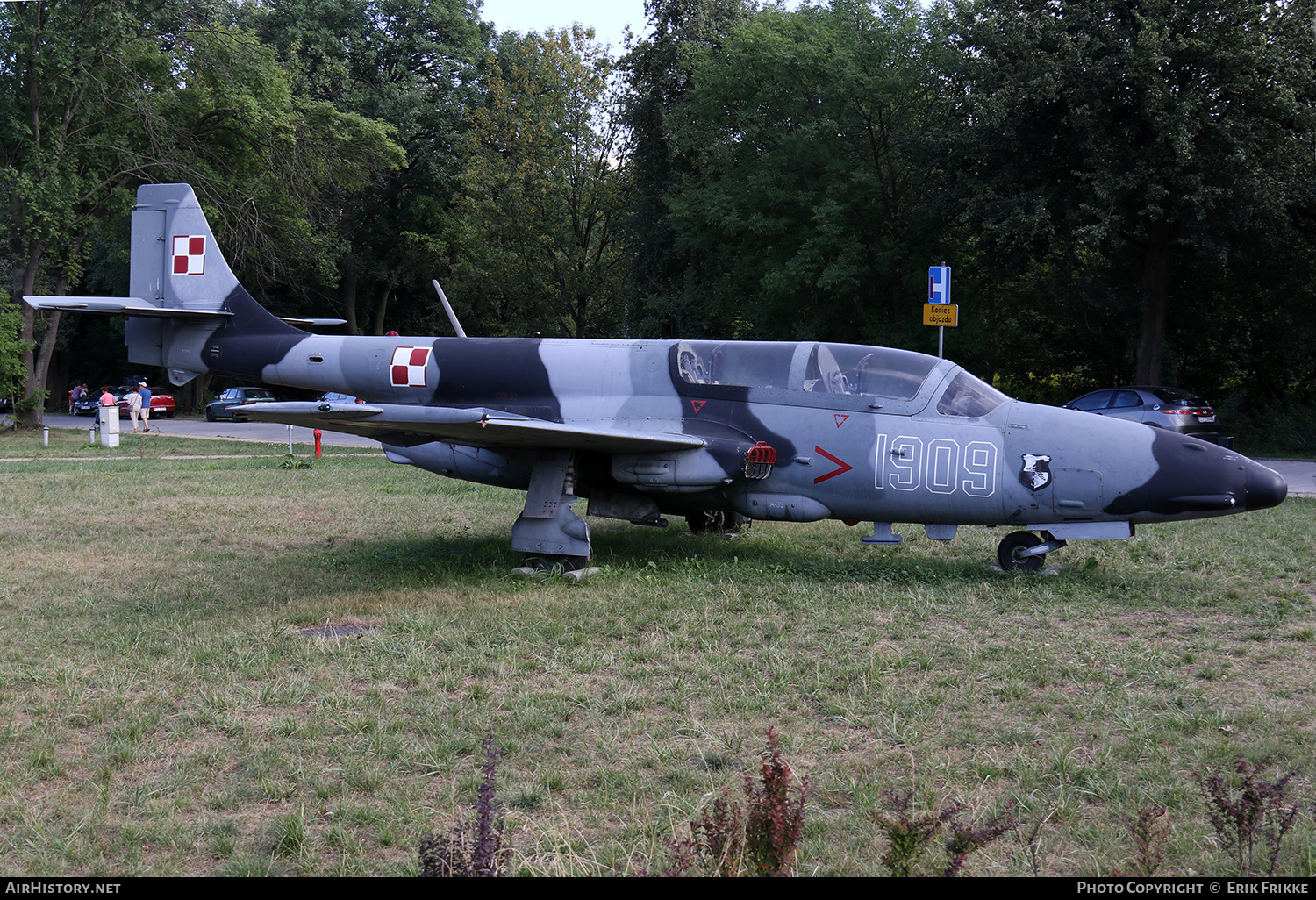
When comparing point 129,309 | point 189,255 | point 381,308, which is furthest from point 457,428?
point 381,308

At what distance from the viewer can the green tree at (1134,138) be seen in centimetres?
1920

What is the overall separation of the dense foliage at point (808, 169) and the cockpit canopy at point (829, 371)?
44.0 feet

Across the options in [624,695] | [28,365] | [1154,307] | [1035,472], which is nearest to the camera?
[624,695]

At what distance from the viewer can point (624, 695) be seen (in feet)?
17.8

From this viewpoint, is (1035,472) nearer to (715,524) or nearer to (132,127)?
(715,524)

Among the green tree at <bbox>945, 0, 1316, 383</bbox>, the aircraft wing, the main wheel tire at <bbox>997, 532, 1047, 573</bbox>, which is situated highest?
the green tree at <bbox>945, 0, 1316, 383</bbox>

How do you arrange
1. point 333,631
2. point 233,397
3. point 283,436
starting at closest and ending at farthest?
point 333,631
point 283,436
point 233,397

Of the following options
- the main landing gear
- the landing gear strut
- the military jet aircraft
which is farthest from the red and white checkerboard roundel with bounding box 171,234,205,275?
the main landing gear

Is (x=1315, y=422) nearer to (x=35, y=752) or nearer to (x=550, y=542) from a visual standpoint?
(x=550, y=542)

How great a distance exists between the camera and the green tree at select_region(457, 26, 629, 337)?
32781 millimetres

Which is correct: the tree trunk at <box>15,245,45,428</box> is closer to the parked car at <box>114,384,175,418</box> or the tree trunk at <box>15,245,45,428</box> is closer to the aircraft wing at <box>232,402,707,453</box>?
the parked car at <box>114,384,175,418</box>

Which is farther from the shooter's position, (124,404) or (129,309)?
(124,404)

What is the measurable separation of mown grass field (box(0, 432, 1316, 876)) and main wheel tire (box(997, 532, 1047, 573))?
8.6 inches

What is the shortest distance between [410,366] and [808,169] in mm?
19460
